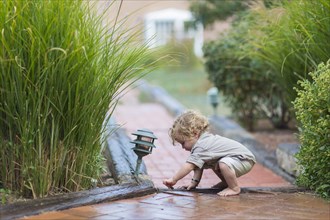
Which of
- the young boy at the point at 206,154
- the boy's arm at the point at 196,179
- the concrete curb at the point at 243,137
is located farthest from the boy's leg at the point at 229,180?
the concrete curb at the point at 243,137

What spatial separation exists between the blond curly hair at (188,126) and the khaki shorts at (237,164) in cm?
32

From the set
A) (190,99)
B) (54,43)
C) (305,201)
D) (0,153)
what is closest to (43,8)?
(54,43)

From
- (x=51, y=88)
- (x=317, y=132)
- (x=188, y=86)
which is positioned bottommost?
(x=317, y=132)

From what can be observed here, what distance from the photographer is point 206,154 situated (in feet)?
15.7

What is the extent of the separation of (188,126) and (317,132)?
99cm

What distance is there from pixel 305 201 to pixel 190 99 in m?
11.2

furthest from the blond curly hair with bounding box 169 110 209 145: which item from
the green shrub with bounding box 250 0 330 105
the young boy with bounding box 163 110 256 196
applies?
the green shrub with bounding box 250 0 330 105

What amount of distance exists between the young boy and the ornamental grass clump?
0.73m

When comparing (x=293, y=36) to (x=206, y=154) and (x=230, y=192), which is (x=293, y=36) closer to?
(x=206, y=154)

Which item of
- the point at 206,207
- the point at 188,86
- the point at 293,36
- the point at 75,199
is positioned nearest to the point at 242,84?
the point at 293,36

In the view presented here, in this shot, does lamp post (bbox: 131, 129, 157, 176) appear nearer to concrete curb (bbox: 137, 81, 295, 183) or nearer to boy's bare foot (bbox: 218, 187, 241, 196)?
concrete curb (bbox: 137, 81, 295, 183)

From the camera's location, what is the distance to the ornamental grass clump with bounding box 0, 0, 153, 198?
4109mm

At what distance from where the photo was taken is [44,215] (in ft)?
12.9

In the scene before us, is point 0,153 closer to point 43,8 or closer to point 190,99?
point 43,8
